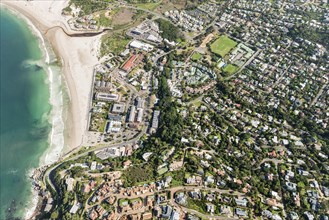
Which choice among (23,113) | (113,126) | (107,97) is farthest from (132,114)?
(23,113)

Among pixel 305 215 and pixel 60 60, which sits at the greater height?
pixel 60 60

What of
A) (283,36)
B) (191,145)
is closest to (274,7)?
(283,36)

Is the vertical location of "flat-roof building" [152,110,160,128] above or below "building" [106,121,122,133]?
above

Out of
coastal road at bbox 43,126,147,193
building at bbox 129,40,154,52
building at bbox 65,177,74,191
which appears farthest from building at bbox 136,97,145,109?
building at bbox 65,177,74,191

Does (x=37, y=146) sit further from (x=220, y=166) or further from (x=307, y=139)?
(x=307, y=139)

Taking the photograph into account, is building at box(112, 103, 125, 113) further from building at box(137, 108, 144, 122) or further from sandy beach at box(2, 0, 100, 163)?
sandy beach at box(2, 0, 100, 163)

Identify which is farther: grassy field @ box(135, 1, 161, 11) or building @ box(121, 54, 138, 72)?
grassy field @ box(135, 1, 161, 11)
